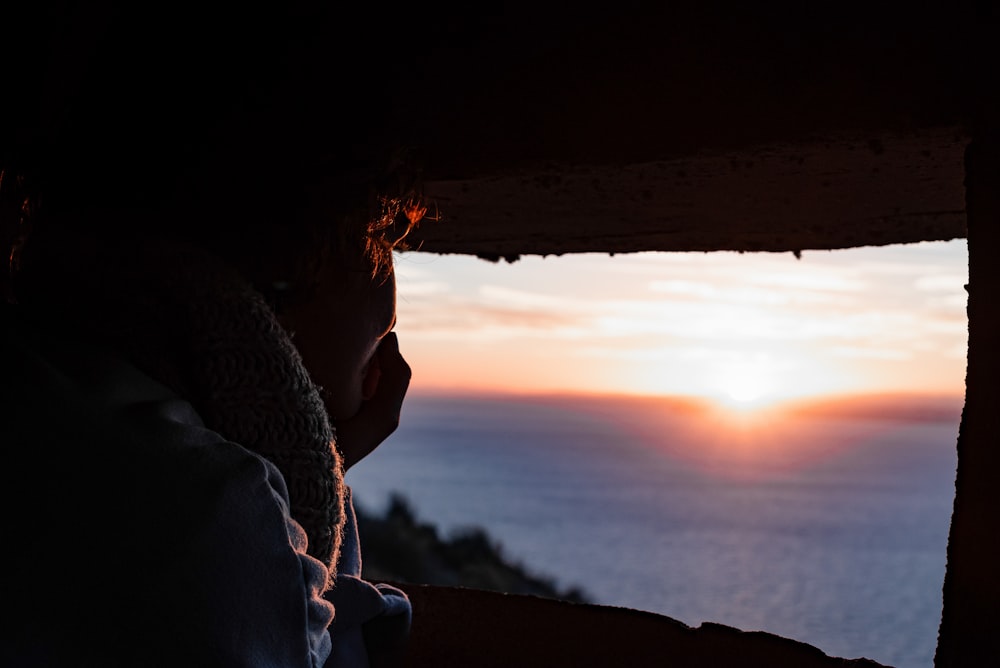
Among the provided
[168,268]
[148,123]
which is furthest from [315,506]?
[148,123]

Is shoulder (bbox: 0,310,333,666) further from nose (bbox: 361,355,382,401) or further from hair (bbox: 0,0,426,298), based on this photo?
nose (bbox: 361,355,382,401)

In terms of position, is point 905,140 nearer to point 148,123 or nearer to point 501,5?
point 501,5

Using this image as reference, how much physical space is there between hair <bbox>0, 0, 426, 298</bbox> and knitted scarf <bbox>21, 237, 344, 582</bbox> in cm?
9

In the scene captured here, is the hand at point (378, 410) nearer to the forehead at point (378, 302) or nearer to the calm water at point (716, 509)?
the forehead at point (378, 302)

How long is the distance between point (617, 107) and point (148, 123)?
76 centimetres

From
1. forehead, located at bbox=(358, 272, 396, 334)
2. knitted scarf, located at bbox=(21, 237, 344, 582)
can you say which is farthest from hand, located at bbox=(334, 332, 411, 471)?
knitted scarf, located at bbox=(21, 237, 344, 582)

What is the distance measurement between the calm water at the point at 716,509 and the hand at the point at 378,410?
1711 cm

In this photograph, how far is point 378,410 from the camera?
52.6 inches

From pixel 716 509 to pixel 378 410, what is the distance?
30.2m

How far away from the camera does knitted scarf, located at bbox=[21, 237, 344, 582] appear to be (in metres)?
0.88

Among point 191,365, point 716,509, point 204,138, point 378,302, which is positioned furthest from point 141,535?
point 716,509

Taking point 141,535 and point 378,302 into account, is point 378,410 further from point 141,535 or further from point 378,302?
point 141,535

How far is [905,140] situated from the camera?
1454 mm

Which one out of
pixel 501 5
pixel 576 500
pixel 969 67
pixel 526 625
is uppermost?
pixel 501 5
